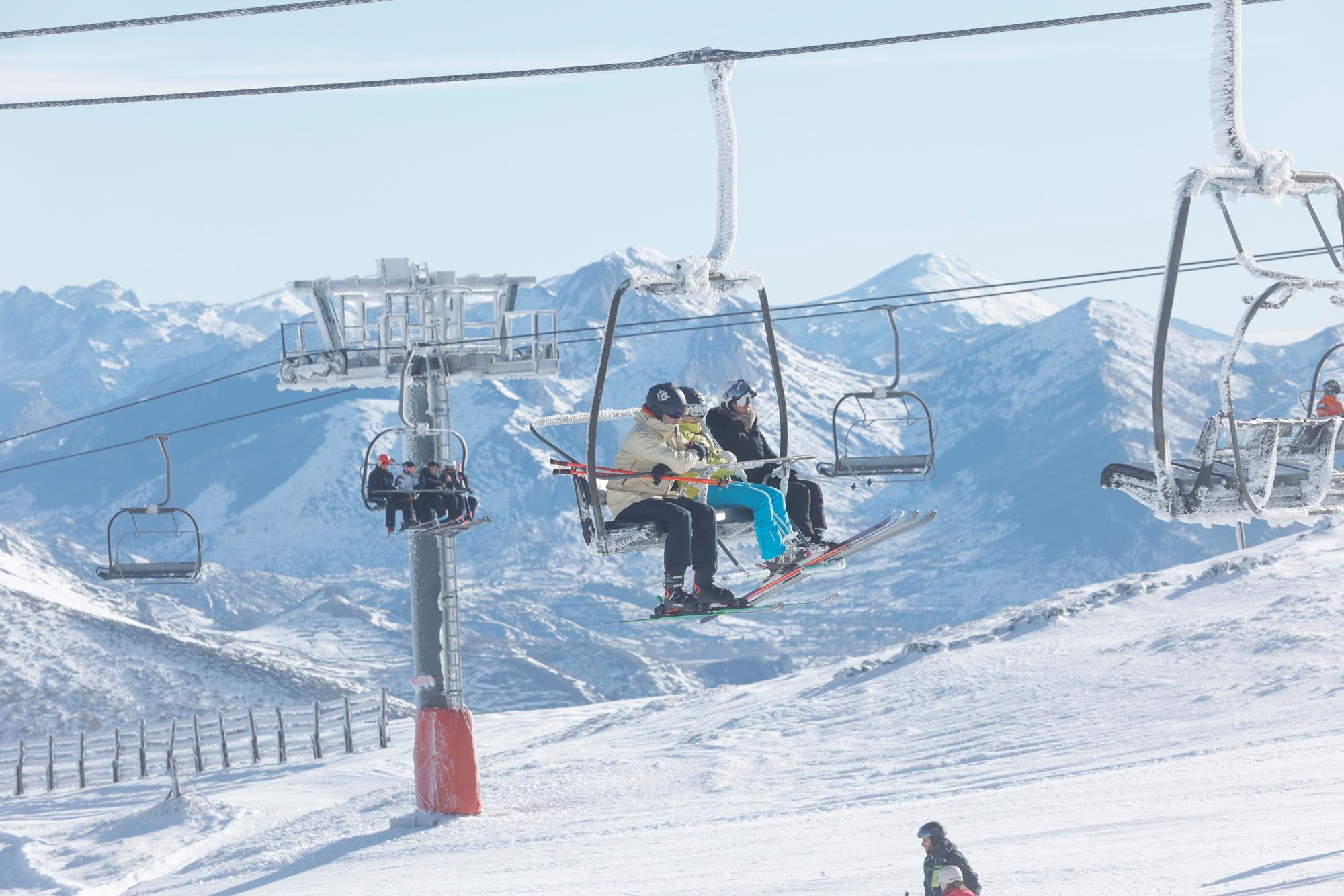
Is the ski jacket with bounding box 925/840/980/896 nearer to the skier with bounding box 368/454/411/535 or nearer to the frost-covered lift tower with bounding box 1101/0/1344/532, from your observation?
the frost-covered lift tower with bounding box 1101/0/1344/532

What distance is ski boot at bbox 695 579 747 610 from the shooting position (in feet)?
50.0

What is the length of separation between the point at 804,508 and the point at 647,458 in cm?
193

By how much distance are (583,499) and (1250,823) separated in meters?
7.71

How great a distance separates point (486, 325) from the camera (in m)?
29.3

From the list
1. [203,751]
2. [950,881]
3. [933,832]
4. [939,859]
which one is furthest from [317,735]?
[950,881]

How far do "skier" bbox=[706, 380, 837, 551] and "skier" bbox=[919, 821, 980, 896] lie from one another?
128 inches

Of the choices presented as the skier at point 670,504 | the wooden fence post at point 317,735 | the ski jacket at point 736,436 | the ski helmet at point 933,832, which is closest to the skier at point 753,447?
the ski jacket at point 736,436

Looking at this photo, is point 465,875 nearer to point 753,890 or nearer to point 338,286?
point 753,890

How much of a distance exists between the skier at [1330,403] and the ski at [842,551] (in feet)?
18.9

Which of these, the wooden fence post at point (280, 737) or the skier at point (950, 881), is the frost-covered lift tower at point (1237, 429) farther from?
the wooden fence post at point (280, 737)

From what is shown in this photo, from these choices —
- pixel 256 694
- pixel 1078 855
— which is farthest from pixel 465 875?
pixel 256 694

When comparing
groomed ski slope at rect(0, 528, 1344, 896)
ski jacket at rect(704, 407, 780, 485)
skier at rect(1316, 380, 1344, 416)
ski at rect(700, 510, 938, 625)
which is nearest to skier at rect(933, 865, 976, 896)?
ski at rect(700, 510, 938, 625)

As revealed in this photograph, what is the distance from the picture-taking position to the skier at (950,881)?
13727 mm

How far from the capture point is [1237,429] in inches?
453
